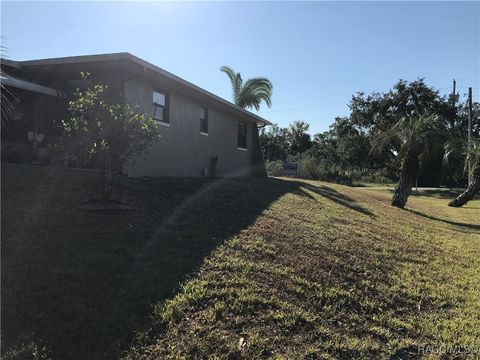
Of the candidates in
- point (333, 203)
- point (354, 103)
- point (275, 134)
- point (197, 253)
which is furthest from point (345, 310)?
point (275, 134)

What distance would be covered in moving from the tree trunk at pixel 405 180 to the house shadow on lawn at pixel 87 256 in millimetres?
7803

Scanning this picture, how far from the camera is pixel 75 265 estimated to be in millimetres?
5023

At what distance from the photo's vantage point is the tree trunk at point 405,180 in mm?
14680

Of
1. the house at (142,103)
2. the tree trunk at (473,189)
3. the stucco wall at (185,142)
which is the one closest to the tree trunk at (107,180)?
the house at (142,103)

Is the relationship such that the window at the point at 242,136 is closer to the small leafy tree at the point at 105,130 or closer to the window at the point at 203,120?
the window at the point at 203,120

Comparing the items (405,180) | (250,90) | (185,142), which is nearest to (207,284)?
(185,142)

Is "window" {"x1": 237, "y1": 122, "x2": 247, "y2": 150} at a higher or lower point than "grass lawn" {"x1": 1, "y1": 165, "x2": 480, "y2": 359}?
higher

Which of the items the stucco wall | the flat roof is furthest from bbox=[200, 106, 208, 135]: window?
the flat roof

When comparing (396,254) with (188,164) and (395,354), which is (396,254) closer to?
(395,354)

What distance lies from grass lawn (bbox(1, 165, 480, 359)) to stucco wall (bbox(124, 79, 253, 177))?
173 inches

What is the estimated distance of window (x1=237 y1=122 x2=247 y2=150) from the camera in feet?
70.2

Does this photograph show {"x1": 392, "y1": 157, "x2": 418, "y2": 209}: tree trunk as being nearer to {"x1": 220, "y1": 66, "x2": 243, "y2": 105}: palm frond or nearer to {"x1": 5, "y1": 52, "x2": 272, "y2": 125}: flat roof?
{"x1": 5, "y1": 52, "x2": 272, "y2": 125}: flat roof

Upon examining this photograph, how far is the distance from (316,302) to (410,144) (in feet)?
34.5

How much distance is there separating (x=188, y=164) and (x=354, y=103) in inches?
1079
